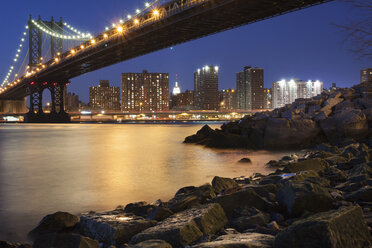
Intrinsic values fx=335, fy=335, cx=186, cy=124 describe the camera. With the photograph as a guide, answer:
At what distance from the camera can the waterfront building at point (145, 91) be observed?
156 m

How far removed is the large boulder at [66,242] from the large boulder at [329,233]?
61.3 inches

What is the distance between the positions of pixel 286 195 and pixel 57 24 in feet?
257

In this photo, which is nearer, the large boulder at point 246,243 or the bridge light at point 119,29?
the large boulder at point 246,243

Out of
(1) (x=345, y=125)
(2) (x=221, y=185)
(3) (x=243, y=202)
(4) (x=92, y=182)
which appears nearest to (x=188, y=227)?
(3) (x=243, y=202)

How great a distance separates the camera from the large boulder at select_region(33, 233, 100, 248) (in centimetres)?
282

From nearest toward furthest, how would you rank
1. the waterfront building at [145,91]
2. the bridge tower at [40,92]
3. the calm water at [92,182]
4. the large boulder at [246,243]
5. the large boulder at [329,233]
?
the large boulder at [329,233], the large boulder at [246,243], the calm water at [92,182], the bridge tower at [40,92], the waterfront building at [145,91]

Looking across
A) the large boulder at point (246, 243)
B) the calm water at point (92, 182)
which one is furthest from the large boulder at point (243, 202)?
the calm water at point (92, 182)

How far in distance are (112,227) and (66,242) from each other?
495mm

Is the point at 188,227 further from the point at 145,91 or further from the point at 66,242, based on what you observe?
the point at 145,91

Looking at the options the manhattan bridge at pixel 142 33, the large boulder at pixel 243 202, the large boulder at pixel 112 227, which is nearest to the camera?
the large boulder at pixel 112 227

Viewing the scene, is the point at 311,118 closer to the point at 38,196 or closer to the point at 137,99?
the point at 38,196

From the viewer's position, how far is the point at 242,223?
320 cm

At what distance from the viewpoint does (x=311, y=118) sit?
13.1m

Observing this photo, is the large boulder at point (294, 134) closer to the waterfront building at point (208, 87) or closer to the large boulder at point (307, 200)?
the large boulder at point (307, 200)
